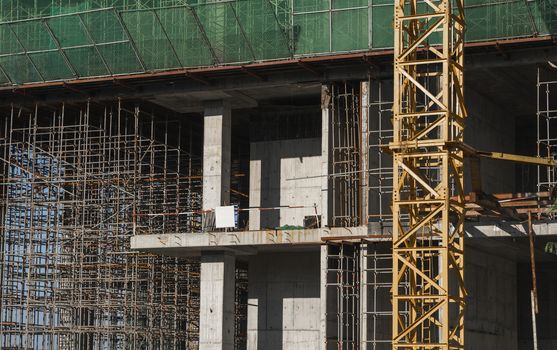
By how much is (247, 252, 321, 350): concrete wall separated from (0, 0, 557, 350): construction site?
0.25ft

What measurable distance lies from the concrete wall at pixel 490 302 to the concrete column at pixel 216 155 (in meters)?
9.03

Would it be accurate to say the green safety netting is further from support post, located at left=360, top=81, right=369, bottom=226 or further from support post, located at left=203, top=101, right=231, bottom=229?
support post, located at left=203, top=101, right=231, bottom=229

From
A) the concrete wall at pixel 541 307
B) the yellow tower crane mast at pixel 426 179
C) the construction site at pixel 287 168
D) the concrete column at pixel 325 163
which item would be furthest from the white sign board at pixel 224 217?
the concrete wall at pixel 541 307

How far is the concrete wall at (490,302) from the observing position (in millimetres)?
40750

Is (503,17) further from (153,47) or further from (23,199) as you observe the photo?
(23,199)

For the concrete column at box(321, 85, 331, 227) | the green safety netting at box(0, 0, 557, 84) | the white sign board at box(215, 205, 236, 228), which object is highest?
the green safety netting at box(0, 0, 557, 84)

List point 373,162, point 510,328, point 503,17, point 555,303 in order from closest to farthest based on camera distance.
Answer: point 503,17 → point 373,162 → point 510,328 → point 555,303

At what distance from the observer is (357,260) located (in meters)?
40.6

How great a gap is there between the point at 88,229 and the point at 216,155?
665cm

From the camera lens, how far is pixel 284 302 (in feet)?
149

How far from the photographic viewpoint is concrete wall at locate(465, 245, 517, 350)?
4075cm

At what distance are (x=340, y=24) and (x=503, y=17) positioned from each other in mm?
5451

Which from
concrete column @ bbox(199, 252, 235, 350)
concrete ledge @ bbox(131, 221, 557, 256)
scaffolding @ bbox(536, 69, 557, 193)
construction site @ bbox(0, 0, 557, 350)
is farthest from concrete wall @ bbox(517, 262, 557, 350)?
concrete column @ bbox(199, 252, 235, 350)

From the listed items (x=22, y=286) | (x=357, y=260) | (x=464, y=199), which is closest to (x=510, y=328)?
(x=357, y=260)
